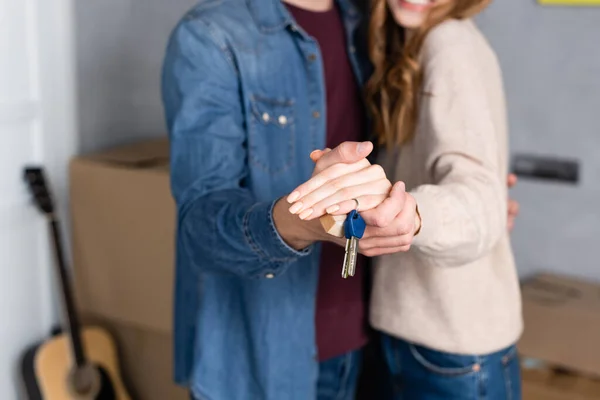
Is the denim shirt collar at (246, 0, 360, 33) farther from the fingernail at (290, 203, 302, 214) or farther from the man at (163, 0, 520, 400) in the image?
the fingernail at (290, 203, 302, 214)

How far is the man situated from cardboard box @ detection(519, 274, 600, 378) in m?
0.64

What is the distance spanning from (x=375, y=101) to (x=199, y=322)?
427 mm

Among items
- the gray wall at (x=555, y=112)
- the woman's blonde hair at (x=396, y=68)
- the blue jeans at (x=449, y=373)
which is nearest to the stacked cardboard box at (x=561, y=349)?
the gray wall at (x=555, y=112)

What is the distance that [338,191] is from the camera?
0.80 m

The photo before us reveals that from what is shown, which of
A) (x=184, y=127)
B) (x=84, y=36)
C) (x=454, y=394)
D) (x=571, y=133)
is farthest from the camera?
(x=84, y=36)

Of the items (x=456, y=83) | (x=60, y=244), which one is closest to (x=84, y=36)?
(x=60, y=244)

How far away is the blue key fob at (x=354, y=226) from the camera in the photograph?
790 millimetres

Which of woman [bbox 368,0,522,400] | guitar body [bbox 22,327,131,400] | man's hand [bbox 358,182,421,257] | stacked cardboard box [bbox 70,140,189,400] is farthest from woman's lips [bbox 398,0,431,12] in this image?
guitar body [bbox 22,327,131,400]

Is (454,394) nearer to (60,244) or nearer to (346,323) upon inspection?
(346,323)

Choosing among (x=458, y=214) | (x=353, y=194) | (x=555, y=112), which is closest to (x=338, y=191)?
(x=353, y=194)

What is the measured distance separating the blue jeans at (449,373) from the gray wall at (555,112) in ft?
2.94

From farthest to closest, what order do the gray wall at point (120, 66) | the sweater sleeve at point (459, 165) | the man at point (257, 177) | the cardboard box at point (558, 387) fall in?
the gray wall at point (120, 66) < the cardboard box at point (558, 387) < the man at point (257, 177) < the sweater sleeve at point (459, 165)

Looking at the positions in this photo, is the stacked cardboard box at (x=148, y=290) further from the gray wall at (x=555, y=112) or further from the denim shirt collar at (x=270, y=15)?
the denim shirt collar at (x=270, y=15)

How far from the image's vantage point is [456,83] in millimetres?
1079
